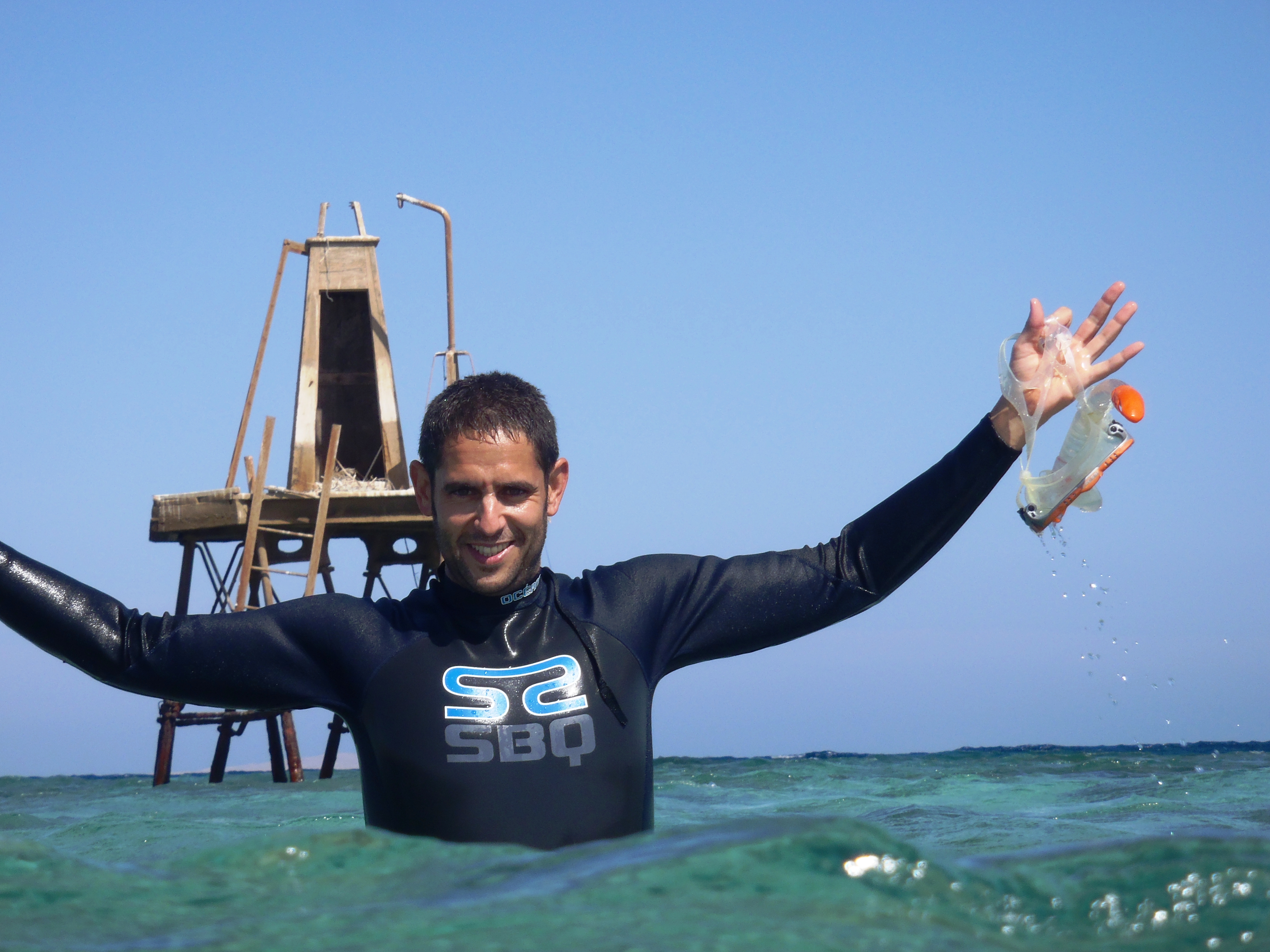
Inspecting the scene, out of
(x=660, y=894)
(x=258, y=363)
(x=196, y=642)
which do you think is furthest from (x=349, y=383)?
(x=660, y=894)

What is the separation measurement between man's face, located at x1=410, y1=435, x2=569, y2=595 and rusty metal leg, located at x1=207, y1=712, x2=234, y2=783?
1248 centimetres

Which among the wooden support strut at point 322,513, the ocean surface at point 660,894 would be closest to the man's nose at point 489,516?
the ocean surface at point 660,894

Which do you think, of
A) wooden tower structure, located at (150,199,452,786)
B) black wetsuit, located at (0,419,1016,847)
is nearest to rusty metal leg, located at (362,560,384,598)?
wooden tower structure, located at (150,199,452,786)

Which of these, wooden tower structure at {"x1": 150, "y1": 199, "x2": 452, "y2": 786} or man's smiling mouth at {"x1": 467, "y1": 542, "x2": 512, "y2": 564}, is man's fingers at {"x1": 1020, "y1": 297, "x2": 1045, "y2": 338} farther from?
wooden tower structure at {"x1": 150, "y1": 199, "x2": 452, "y2": 786}

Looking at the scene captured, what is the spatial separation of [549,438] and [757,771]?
12654mm

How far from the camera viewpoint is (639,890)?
206cm

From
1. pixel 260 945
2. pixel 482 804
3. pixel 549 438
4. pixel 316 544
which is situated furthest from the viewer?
pixel 316 544

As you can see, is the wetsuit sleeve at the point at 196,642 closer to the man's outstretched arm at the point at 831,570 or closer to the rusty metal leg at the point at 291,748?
the man's outstretched arm at the point at 831,570

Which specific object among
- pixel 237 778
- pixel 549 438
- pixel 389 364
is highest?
pixel 389 364

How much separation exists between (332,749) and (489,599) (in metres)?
12.9

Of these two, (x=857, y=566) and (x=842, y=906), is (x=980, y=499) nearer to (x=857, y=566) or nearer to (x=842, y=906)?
(x=857, y=566)

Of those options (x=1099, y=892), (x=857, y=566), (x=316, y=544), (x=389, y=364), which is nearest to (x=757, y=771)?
(x=316, y=544)

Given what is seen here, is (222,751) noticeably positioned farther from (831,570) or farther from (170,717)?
(831,570)

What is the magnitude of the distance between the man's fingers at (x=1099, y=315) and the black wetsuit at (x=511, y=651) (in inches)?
14.8
